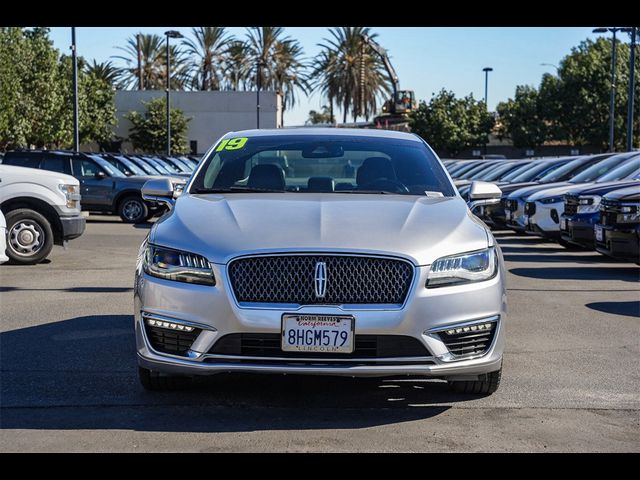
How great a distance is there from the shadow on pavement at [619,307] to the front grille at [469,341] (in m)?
4.54

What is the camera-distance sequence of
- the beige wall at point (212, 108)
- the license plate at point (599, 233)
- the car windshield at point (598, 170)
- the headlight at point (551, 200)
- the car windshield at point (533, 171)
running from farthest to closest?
1. the beige wall at point (212, 108)
2. the car windshield at point (533, 171)
3. the car windshield at point (598, 170)
4. the headlight at point (551, 200)
5. the license plate at point (599, 233)

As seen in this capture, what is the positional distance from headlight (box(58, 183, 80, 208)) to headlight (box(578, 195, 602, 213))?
7.17 meters

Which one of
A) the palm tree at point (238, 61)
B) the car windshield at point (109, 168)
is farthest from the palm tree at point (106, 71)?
the car windshield at point (109, 168)

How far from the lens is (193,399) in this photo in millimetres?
6039

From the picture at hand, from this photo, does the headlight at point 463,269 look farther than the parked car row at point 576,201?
No

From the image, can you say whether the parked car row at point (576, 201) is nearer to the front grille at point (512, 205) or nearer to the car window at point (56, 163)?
the front grille at point (512, 205)

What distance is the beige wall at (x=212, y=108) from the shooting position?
7100 centimetres

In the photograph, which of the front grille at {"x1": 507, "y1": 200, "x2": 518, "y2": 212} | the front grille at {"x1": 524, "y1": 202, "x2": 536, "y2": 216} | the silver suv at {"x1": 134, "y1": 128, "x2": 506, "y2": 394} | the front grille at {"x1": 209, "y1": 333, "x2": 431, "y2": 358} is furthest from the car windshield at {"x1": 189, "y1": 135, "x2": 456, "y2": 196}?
the front grille at {"x1": 507, "y1": 200, "x2": 518, "y2": 212}

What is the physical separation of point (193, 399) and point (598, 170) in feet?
46.2

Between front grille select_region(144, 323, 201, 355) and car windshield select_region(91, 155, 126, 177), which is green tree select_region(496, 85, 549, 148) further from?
front grille select_region(144, 323, 201, 355)

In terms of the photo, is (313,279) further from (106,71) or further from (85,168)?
(106,71)
